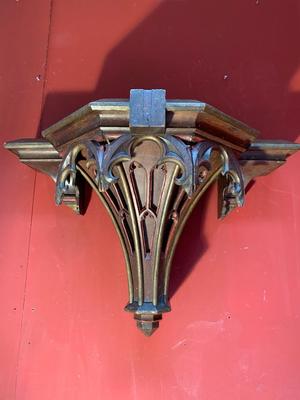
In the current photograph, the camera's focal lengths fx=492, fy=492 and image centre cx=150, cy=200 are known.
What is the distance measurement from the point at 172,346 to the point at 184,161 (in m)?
0.37

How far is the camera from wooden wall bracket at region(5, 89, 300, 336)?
69 cm

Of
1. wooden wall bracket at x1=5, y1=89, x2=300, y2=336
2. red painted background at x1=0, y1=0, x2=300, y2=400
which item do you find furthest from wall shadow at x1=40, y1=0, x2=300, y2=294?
wooden wall bracket at x1=5, y1=89, x2=300, y2=336

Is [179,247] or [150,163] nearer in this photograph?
[150,163]

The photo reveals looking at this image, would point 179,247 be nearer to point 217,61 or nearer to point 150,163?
point 150,163

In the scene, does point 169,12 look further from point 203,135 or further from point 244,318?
point 244,318

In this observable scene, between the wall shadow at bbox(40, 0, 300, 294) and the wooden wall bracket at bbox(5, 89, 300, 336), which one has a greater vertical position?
the wall shadow at bbox(40, 0, 300, 294)

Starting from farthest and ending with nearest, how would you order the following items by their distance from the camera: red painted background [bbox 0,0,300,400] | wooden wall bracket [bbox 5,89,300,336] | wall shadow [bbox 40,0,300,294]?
1. wall shadow [bbox 40,0,300,294]
2. red painted background [bbox 0,0,300,400]
3. wooden wall bracket [bbox 5,89,300,336]

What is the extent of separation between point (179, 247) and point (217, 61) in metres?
0.39

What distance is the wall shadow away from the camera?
983 mm

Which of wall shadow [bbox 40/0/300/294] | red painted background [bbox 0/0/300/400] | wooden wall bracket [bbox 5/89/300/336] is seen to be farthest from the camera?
wall shadow [bbox 40/0/300/294]

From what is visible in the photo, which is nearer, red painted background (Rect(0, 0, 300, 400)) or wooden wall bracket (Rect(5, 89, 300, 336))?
wooden wall bracket (Rect(5, 89, 300, 336))

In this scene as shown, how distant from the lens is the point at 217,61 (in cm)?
101

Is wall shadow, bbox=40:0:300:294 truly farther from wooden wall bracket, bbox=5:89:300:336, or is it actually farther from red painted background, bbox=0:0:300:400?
wooden wall bracket, bbox=5:89:300:336

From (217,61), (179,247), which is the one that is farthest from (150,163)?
(217,61)
